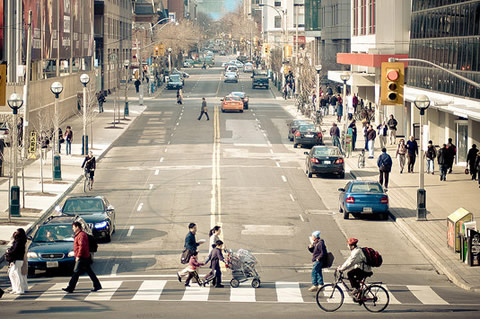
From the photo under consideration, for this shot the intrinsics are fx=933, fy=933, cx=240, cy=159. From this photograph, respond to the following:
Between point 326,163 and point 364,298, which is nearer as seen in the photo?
point 364,298

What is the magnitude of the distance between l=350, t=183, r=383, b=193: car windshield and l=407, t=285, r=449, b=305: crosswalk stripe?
10.2m

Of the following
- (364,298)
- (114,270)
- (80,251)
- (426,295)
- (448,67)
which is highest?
(448,67)

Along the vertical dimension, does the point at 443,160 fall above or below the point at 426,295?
above

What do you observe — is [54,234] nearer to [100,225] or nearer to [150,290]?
[100,225]

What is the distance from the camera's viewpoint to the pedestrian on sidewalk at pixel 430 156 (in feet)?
136

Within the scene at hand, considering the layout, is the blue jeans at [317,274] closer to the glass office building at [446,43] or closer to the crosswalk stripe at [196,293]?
the crosswalk stripe at [196,293]

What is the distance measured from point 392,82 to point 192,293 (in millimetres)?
9856

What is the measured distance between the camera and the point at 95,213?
28.2 meters

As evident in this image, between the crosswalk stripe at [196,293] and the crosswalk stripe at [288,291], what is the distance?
1.61 m

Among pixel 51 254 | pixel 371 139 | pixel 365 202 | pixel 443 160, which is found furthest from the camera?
pixel 371 139

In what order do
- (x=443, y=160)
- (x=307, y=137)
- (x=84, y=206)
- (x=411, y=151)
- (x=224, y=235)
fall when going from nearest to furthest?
(x=84, y=206), (x=224, y=235), (x=443, y=160), (x=411, y=151), (x=307, y=137)

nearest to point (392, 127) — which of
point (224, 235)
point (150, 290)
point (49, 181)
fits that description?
point (49, 181)

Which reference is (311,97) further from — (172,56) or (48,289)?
(172,56)

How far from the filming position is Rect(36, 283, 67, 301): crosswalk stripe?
19953 millimetres
